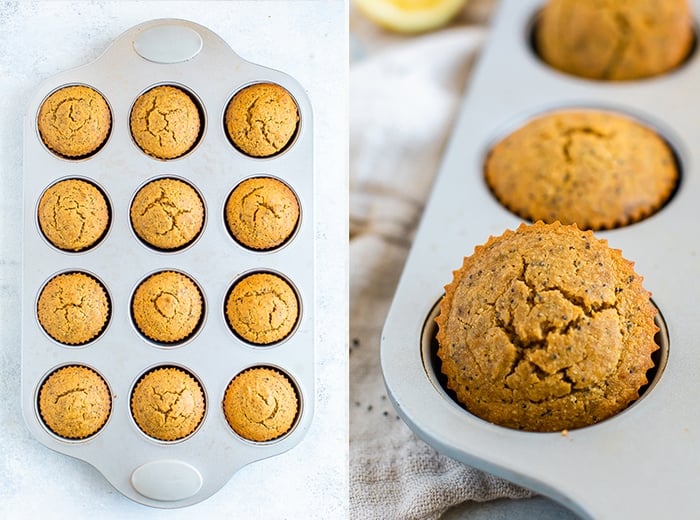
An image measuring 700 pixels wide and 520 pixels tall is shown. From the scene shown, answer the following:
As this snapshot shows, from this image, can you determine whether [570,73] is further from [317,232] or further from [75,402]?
[75,402]

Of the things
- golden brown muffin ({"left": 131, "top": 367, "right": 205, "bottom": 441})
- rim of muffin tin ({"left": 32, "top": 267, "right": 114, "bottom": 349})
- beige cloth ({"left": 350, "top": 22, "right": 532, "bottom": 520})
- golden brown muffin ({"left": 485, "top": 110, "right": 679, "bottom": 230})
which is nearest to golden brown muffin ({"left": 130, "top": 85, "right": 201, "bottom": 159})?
rim of muffin tin ({"left": 32, "top": 267, "right": 114, "bottom": 349})

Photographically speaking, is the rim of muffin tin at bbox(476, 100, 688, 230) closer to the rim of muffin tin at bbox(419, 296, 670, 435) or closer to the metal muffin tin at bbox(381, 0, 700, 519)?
the metal muffin tin at bbox(381, 0, 700, 519)

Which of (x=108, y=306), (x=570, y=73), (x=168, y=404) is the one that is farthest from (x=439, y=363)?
(x=570, y=73)

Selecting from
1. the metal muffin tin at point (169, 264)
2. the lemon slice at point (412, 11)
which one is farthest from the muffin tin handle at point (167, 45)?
the lemon slice at point (412, 11)

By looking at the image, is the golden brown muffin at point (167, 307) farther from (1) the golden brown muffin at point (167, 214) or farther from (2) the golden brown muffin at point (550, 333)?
(2) the golden brown muffin at point (550, 333)

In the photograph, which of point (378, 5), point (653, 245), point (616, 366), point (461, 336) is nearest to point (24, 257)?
point (461, 336)

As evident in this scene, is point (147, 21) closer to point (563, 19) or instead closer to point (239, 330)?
point (239, 330)
